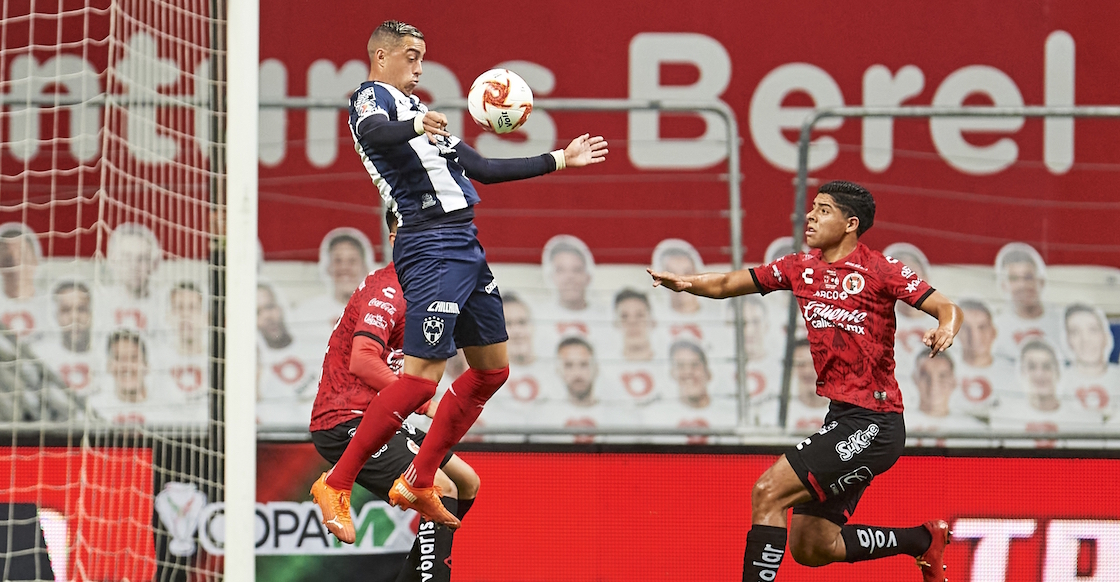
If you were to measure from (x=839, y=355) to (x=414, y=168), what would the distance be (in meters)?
2.01

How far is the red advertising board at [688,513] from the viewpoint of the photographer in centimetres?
653

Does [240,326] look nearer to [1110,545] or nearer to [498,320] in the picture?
[498,320]

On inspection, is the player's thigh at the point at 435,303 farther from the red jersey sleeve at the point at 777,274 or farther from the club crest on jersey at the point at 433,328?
the red jersey sleeve at the point at 777,274

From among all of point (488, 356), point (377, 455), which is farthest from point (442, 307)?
point (377, 455)

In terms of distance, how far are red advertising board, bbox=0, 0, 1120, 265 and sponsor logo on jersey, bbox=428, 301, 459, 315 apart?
396 cm

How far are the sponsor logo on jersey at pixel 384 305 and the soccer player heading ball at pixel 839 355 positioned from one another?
119 cm

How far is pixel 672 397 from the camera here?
7.49 m

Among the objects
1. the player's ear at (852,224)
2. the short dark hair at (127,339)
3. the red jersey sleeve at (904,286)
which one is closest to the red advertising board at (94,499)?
the short dark hair at (127,339)

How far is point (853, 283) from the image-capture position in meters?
5.30

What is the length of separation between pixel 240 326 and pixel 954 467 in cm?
397

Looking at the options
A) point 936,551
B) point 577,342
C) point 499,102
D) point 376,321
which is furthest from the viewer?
point 577,342

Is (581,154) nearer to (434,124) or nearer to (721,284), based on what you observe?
(434,124)

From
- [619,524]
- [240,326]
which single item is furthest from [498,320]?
[619,524]

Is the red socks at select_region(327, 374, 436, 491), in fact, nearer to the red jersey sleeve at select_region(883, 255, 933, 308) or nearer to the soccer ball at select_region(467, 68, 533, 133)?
the soccer ball at select_region(467, 68, 533, 133)
